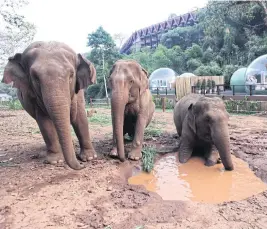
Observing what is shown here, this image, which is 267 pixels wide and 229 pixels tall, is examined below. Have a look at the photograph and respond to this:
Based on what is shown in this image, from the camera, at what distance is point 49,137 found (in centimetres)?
519

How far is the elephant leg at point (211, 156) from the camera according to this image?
18.2 feet

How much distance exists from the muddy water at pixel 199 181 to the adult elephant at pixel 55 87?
1.31m

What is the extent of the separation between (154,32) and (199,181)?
188 ft

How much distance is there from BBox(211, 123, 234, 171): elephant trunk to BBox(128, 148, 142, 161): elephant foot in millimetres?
1501

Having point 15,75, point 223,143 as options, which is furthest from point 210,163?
point 15,75

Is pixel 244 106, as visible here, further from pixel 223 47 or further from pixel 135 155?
pixel 223 47

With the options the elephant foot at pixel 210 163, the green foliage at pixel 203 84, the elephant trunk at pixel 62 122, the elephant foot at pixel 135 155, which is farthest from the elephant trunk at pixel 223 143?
the green foliage at pixel 203 84

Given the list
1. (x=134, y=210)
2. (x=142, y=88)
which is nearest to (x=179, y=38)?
(x=142, y=88)

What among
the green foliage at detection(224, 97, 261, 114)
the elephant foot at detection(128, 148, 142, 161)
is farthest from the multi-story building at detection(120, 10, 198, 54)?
the elephant foot at detection(128, 148, 142, 161)

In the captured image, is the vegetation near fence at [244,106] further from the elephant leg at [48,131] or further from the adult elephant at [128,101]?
the elephant leg at [48,131]

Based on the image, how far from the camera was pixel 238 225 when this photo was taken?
10.1 feet

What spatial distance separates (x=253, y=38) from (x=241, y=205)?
32.1 metres

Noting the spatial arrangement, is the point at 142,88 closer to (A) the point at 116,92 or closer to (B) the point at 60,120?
(A) the point at 116,92

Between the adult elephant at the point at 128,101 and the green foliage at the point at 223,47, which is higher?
the green foliage at the point at 223,47
